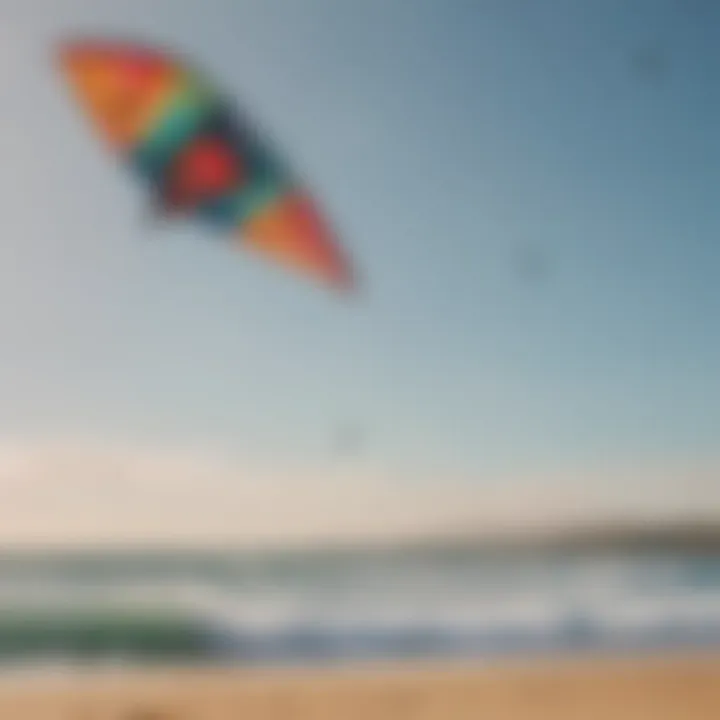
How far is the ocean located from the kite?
0.19 m

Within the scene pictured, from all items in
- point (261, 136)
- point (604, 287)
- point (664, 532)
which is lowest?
point (664, 532)

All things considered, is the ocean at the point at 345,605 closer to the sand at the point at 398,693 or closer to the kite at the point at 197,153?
the sand at the point at 398,693

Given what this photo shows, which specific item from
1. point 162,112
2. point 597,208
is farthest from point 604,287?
point 162,112

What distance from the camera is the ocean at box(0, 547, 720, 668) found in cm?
77

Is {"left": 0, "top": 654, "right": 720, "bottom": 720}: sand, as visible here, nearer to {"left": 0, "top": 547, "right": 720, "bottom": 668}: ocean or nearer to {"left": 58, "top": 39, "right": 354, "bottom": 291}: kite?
{"left": 0, "top": 547, "right": 720, "bottom": 668}: ocean

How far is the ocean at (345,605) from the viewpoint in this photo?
30.4 inches

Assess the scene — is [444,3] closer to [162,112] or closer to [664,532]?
[162,112]

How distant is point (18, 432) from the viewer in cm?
80

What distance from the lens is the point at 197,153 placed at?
2.76 feet

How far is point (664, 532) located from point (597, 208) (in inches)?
8.3

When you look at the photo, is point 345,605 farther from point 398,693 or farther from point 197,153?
point 197,153

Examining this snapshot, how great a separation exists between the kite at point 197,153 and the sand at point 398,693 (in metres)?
0.25

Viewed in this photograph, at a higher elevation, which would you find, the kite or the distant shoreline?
the kite

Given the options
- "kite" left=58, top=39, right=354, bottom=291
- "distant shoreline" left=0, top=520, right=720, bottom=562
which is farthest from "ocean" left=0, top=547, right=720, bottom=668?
"kite" left=58, top=39, right=354, bottom=291
